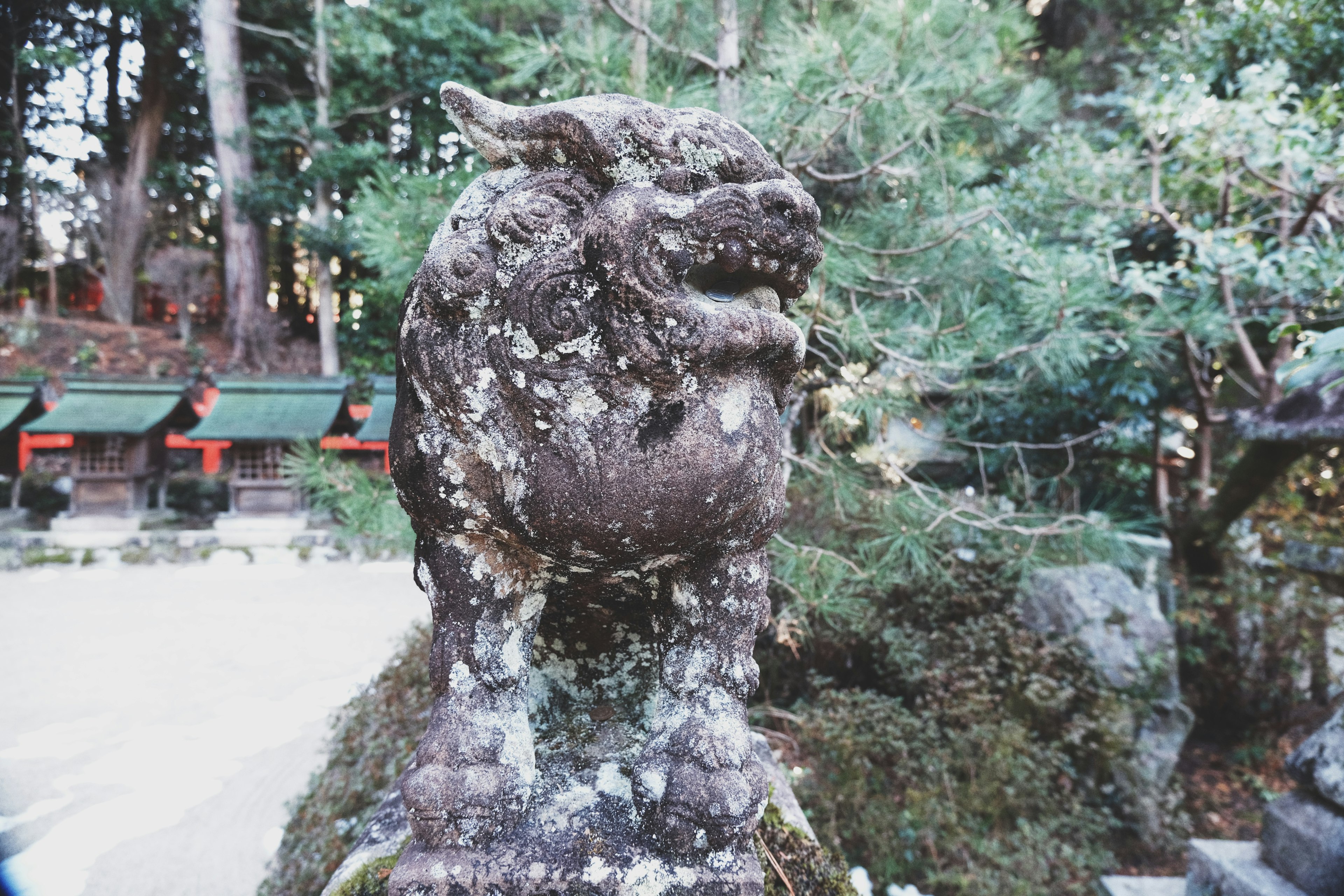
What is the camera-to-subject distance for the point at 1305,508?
374 cm

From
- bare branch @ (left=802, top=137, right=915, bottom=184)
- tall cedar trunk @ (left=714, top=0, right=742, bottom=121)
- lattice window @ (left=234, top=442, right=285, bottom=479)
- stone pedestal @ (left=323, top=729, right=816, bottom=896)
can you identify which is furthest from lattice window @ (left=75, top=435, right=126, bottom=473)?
stone pedestal @ (left=323, top=729, right=816, bottom=896)

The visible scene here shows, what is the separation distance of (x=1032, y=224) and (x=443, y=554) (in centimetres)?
370

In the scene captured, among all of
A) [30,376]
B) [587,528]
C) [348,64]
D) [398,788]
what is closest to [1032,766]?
[398,788]

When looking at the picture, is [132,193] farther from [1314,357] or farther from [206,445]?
[1314,357]

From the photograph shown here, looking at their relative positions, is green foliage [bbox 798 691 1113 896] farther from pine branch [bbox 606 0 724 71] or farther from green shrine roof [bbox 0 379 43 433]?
green shrine roof [bbox 0 379 43 433]

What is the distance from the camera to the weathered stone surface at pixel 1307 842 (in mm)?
1878

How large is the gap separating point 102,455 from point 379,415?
9.26 feet

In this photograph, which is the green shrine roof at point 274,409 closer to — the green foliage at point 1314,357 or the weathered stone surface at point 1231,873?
the weathered stone surface at point 1231,873

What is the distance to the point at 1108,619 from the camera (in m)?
3.24

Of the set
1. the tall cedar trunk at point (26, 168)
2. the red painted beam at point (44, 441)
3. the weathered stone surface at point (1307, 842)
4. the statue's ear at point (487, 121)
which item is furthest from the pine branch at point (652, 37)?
the tall cedar trunk at point (26, 168)

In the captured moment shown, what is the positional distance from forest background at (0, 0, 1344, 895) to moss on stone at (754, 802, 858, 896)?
1.04 m

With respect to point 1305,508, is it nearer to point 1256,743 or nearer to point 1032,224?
point 1256,743

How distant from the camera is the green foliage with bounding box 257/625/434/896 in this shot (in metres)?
2.06

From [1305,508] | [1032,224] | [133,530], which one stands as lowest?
[133,530]
